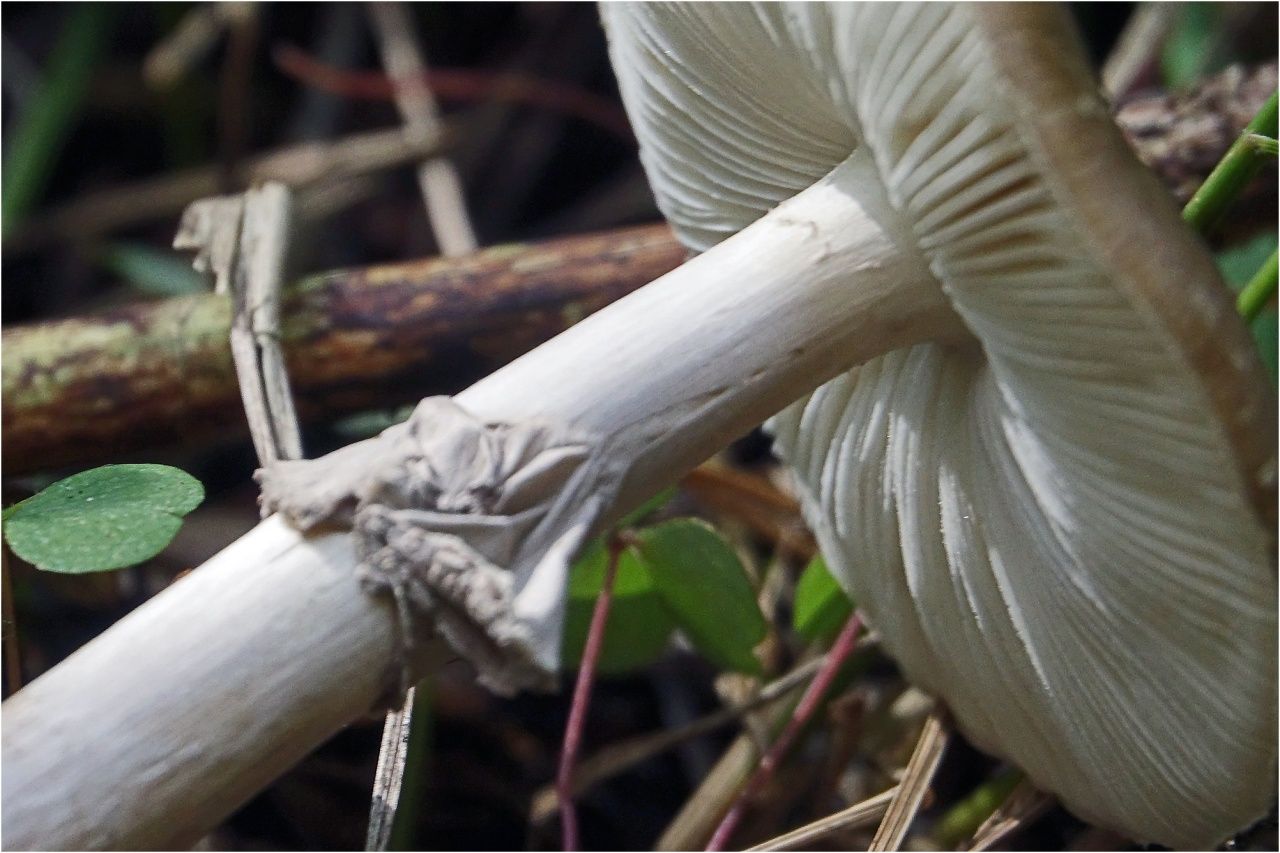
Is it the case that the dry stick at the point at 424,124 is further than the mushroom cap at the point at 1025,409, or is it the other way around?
the dry stick at the point at 424,124

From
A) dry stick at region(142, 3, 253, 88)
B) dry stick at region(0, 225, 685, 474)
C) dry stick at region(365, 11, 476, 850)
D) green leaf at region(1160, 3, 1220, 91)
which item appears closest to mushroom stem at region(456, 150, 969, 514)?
dry stick at region(0, 225, 685, 474)

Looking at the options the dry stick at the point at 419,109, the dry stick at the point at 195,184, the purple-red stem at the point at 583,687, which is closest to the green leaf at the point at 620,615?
the purple-red stem at the point at 583,687

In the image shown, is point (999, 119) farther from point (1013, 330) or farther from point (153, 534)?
point (153, 534)

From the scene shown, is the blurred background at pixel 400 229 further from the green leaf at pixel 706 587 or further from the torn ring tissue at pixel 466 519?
the torn ring tissue at pixel 466 519

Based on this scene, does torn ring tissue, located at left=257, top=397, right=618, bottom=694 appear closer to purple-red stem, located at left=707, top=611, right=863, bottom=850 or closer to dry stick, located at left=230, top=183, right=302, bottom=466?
dry stick, located at left=230, top=183, right=302, bottom=466

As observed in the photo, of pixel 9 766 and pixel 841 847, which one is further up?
pixel 9 766

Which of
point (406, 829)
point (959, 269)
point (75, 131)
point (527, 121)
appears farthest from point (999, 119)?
point (75, 131)
